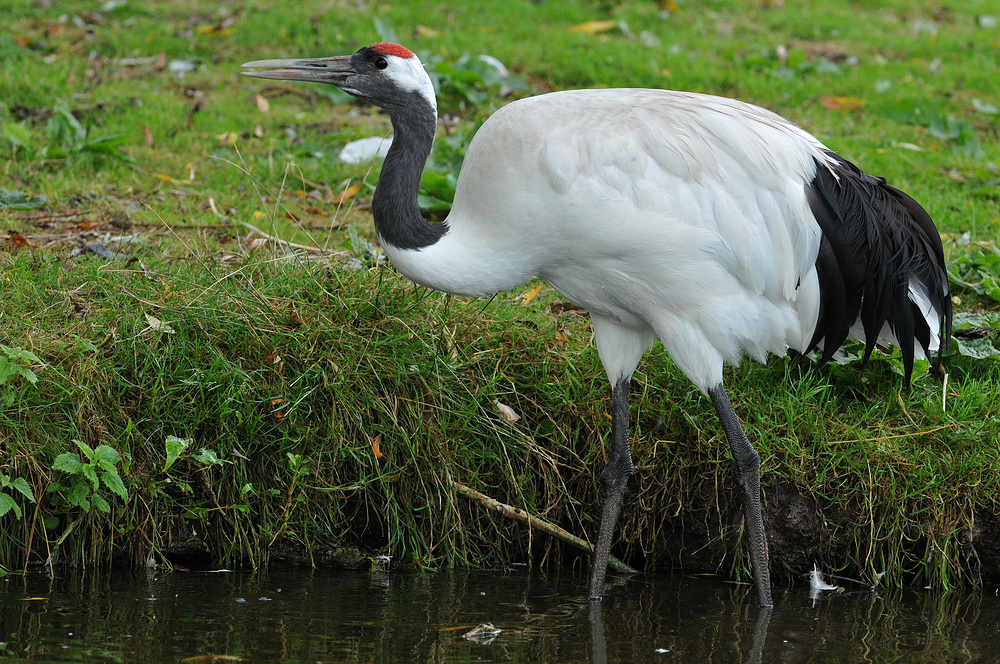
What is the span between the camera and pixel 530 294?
500 cm

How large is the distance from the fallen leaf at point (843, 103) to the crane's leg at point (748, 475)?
4.25m

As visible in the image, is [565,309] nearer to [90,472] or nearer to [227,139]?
[90,472]

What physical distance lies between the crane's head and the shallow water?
177 cm

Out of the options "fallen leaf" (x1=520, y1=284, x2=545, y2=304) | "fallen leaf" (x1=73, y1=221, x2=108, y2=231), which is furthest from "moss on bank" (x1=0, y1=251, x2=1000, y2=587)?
"fallen leaf" (x1=73, y1=221, x2=108, y2=231)

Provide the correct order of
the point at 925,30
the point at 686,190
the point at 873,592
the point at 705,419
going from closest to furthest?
the point at 686,190, the point at 873,592, the point at 705,419, the point at 925,30

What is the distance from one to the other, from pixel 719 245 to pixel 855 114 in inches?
168

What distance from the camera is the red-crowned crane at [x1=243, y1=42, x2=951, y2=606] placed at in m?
3.61

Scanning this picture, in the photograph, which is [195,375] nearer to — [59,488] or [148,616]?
[59,488]

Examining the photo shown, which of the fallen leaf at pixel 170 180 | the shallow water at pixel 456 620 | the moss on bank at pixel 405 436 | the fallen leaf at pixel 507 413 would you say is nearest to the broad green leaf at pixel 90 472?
the moss on bank at pixel 405 436

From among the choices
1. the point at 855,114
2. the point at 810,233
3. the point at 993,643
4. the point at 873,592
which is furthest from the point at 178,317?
the point at 855,114

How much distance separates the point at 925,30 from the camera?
30.5 ft

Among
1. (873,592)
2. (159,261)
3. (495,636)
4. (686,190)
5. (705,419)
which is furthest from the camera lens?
(159,261)

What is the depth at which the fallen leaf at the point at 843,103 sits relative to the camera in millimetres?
7434

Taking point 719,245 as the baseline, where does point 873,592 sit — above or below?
below
